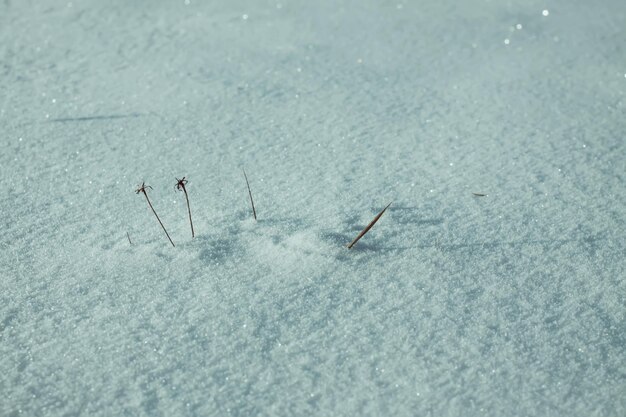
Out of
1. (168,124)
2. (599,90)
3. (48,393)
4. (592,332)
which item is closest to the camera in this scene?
(48,393)

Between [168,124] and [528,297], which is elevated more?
[168,124]

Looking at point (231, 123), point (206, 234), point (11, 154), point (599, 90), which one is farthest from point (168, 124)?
point (599, 90)

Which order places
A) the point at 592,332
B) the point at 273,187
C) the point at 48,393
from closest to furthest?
the point at 48,393 → the point at 592,332 → the point at 273,187

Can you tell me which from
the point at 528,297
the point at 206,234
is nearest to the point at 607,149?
the point at 528,297

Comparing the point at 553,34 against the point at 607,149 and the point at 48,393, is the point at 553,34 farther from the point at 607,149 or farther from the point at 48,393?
the point at 48,393

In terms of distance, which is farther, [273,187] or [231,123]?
[231,123]

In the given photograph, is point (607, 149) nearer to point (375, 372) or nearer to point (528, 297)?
point (528, 297)
